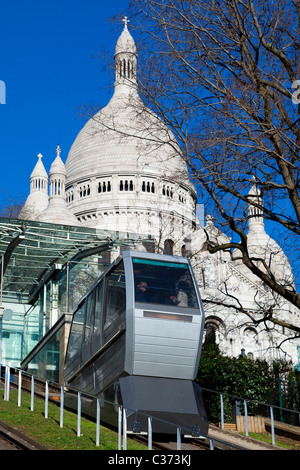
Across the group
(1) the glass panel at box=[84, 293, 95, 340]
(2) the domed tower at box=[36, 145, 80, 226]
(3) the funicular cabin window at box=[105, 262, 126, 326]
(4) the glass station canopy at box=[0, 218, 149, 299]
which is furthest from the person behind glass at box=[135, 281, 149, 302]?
(2) the domed tower at box=[36, 145, 80, 226]

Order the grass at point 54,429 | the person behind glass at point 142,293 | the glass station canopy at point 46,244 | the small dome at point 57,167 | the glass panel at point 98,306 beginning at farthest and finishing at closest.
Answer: the small dome at point 57,167
the glass station canopy at point 46,244
the glass panel at point 98,306
the person behind glass at point 142,293
the grass at point 54,429

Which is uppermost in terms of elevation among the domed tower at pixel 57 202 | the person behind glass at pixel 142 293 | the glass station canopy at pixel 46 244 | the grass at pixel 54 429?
the domed tower at pixel 57 202

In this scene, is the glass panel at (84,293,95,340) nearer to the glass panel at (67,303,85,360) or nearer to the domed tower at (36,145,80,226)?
the glass panel at (67,303,85,360)

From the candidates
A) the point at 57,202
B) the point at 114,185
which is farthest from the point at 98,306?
the point at 114,185

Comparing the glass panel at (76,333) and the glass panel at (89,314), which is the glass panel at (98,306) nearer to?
the glass panel at (89,314)

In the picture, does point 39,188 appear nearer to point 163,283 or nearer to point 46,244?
point 46,244

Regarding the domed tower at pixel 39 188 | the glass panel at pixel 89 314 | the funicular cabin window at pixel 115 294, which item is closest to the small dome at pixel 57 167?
the domed tower at pixel 39 188

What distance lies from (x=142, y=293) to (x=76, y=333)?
3970 millimetres

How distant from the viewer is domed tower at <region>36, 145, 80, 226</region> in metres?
67.7

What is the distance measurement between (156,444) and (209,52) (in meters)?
6.81

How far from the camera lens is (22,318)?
2591cm

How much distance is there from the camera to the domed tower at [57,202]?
222 feet

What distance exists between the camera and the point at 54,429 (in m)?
13.0

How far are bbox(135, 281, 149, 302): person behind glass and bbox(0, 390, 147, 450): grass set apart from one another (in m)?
2.35
